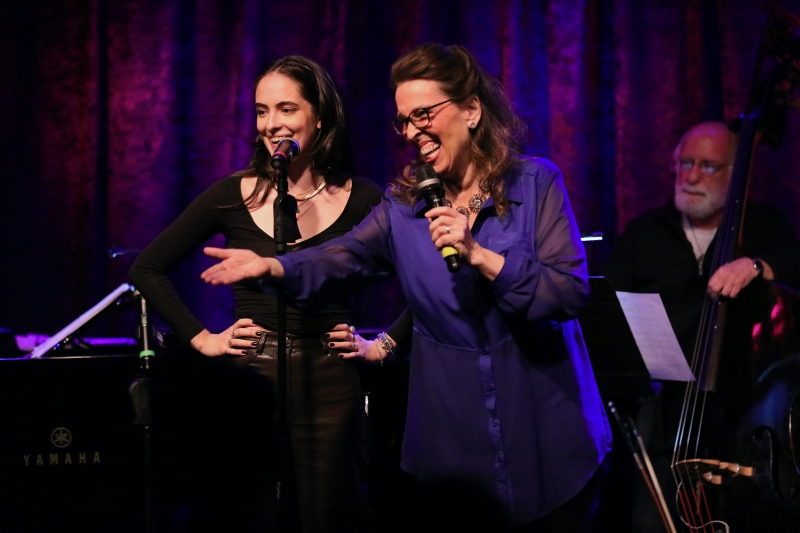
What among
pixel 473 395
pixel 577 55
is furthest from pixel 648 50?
pixel 473 395

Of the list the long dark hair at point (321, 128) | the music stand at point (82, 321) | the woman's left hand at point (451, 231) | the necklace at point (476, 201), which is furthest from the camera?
the music stand at point (82, 321)

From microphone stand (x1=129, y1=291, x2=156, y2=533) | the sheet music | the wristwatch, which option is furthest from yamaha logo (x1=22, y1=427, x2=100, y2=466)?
the wristwatch

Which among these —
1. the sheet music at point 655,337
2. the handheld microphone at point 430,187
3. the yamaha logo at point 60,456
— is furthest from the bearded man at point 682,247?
the yamaha logo at point 60,456

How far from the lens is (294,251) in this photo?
2398 mm

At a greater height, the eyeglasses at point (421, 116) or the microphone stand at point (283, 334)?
the eyeglasses at point (421, 116)

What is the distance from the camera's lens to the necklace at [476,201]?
1980mm

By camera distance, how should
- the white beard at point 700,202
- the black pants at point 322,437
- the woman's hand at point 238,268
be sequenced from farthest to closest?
the white beard at point 700,202 → the black pants at point 322,437 → the woman's hand at point 238,268

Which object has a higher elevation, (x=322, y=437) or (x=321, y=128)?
(x=321, y=128)

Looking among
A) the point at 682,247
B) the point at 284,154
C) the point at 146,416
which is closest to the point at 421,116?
the point at 284,154

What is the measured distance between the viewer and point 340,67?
389cm

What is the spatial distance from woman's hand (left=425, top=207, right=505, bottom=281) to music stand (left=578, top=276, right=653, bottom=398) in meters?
0.85

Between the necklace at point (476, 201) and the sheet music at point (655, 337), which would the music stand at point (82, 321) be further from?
the sheet music at point (655, 337)

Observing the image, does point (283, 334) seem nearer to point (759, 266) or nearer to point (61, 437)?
point (61, 437)

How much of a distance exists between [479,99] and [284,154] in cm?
53
